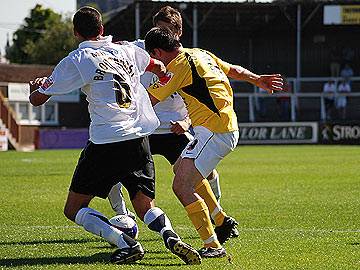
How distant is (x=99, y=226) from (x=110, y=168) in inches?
19.1

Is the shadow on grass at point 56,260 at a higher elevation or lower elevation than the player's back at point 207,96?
lower

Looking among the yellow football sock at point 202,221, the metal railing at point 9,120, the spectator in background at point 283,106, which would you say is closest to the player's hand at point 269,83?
the yellow football sock at point 202,221

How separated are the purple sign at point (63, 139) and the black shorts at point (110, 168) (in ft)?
93.2

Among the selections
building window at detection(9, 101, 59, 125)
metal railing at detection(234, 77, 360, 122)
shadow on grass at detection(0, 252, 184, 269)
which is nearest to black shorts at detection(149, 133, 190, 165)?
shadow on grass at detection(0, 252, 184, 269)

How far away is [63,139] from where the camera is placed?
36062mm

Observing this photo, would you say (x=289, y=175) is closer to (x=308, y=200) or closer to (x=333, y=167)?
(x=333, y=167)

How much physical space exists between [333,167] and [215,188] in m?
11.2

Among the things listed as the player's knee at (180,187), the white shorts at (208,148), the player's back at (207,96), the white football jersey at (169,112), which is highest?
the player's back at (207,96)

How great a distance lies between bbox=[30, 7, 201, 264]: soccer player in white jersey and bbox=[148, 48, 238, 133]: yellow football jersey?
0.32 metres

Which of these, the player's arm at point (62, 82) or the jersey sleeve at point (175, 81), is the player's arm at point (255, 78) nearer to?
the jersey sleeve at point (175, 81)

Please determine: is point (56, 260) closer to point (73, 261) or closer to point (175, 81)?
point (73, 261)

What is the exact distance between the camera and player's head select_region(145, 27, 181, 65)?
777cm

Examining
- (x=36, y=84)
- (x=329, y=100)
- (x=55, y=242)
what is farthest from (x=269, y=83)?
(x=329, y=100)

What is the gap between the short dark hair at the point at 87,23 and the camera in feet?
24.3
